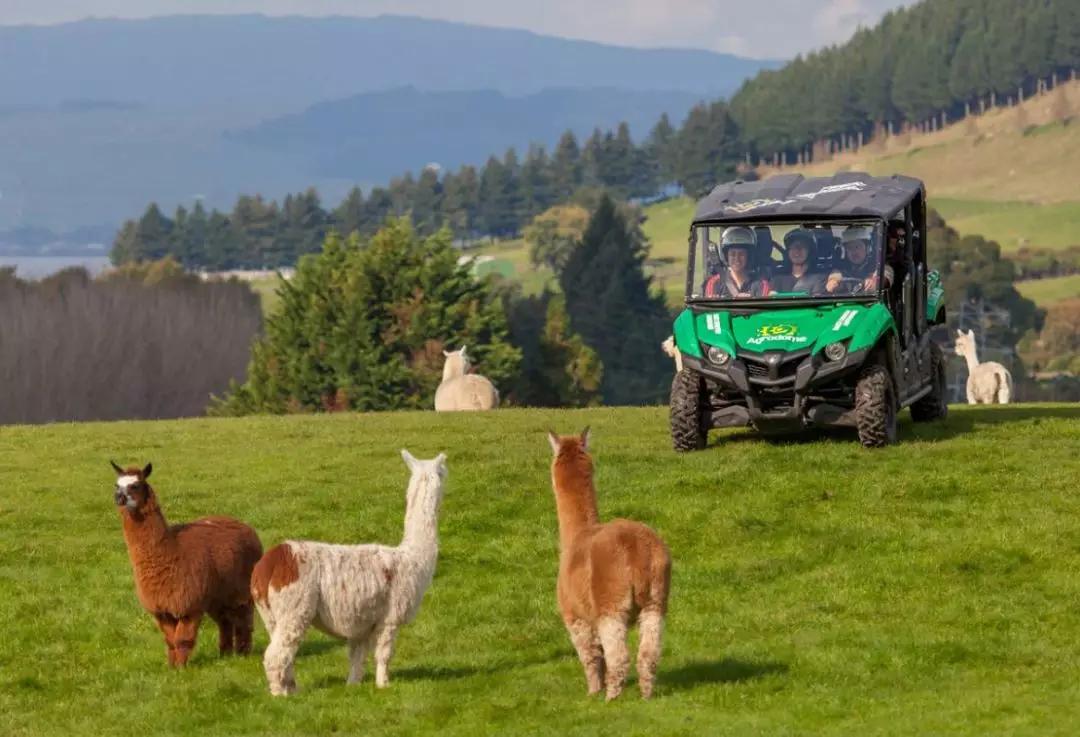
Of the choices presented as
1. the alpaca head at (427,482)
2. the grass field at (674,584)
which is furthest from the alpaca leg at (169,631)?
the alpaca head at (427,482)

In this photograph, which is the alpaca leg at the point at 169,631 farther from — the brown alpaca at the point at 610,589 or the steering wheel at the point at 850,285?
the steering wheel at the point at 850,285

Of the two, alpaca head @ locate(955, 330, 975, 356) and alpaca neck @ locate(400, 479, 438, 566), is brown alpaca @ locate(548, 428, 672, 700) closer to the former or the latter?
alpaca neck @ locate(400, 479, 438, 566)

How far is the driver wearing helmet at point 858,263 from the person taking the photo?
80.0 feet

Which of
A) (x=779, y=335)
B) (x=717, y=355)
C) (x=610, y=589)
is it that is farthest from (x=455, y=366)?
(x=610, y=589)

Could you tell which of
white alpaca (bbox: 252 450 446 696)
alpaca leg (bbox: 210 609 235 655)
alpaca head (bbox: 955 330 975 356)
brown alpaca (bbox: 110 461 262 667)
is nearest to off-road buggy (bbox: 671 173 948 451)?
alpaca leg (bbox: 210 609 235 655)

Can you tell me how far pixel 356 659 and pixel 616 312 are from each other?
133451 mm

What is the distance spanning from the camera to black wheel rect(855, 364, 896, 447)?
2386 centimetres

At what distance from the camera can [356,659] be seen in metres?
Result: 15.4

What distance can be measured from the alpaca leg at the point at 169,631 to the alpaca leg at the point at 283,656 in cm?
143

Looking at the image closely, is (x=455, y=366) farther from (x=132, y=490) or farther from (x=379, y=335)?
(x=379, y=335)

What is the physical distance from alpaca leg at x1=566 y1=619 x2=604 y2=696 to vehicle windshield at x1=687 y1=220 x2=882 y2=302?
34.0 ft

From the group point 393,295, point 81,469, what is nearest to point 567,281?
point 393,295

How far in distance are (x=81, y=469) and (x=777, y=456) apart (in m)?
9.30

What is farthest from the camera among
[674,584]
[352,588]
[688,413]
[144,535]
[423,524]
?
[688,413]
